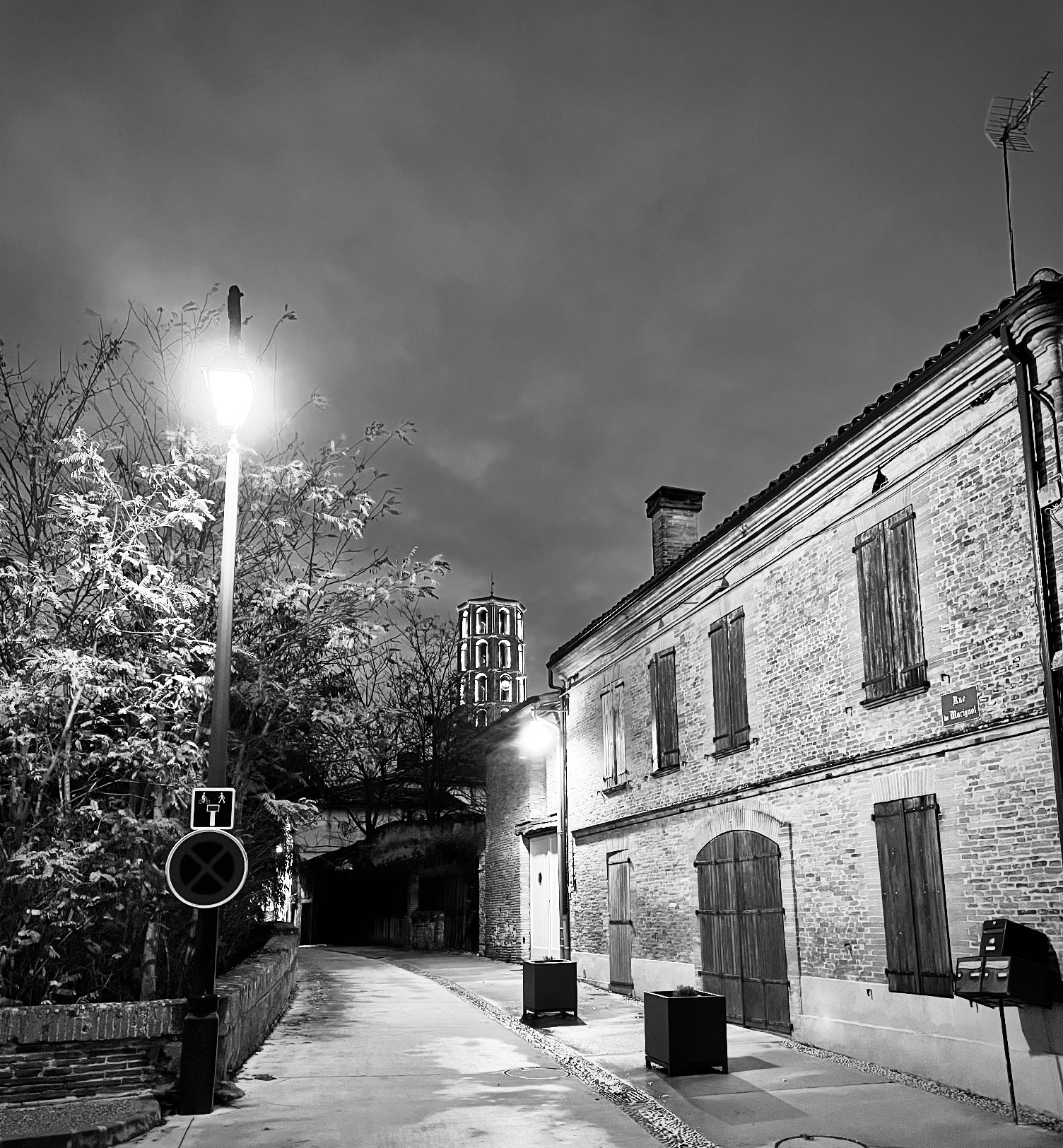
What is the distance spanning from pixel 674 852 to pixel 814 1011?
4.41 meters

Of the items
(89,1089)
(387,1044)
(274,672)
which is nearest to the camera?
(89,1089)

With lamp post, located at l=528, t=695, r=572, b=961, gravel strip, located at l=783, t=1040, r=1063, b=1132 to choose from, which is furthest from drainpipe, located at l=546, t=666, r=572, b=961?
gravel strip, located at l=783, t=1040, r=1063, b=1132

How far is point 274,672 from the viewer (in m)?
11.4

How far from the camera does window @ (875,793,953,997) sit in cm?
970

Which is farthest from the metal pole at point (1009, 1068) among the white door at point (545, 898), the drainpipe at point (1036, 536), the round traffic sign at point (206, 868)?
the white door at point (545, 898)

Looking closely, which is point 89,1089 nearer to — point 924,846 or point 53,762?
point 53,762

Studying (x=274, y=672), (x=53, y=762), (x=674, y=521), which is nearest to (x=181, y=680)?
(x=53, y=762)

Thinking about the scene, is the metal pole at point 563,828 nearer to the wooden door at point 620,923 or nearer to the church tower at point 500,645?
the wooden door at point 620,923

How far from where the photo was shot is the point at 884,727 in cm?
1076

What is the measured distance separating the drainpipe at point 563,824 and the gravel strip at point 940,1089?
9.19 meters

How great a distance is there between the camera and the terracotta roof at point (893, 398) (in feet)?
29.0

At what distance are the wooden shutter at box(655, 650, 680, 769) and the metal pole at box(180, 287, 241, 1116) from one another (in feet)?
29.0

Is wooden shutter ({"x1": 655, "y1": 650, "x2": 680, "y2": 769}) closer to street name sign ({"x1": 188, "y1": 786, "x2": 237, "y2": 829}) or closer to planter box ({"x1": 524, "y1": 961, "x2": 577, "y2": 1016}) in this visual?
planter box ({"x1": 524, "y1": 961, "x2": 577, "y2": 1016})

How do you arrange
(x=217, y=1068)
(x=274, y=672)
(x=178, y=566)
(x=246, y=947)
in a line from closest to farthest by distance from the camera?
(x=217, y=1068) < (x=178, y=566) < (x=274, y=672) < (x=246, y=947)
